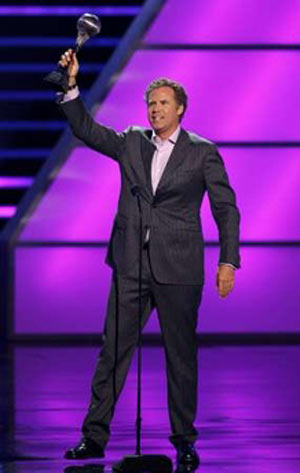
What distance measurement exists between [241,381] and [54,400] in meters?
1.50

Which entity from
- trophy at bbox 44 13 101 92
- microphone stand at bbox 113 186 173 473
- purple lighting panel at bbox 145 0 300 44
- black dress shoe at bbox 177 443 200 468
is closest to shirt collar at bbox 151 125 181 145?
microphone stand at bbox 113 186 173 473

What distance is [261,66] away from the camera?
12516 millimetres

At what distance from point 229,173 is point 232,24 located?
4.10 ft

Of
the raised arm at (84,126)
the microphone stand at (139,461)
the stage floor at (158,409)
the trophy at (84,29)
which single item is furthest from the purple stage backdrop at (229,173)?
the trophy at (84,29)

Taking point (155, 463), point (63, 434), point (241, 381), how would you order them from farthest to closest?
point (241, 381) < point (63, 434) < point (155, 463)

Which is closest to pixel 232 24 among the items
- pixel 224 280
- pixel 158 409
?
pixel 158 409

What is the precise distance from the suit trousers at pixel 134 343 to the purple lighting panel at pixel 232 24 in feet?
21.2

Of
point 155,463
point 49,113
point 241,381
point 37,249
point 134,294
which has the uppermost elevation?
point 49,113

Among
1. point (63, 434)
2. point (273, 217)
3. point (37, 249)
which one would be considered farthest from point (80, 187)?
point (63, 434)

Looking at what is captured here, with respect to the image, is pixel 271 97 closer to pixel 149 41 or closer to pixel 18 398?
pixel 149 41

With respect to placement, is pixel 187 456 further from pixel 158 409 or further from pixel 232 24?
pixel 232 24

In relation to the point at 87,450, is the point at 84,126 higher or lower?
Result: higher

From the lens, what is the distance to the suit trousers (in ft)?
20.4

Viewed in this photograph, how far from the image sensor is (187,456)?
6.20 meters
